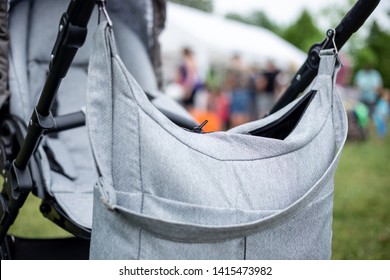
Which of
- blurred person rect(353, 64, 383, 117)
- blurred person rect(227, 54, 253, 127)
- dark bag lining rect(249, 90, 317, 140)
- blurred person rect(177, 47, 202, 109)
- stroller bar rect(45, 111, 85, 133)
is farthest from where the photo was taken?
blurred person rect(353, 64, 383, 117)

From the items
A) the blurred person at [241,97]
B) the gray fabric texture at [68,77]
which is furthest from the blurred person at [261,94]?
the gray fabric texture at [68,77]

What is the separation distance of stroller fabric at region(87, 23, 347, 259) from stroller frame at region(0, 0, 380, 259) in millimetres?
101

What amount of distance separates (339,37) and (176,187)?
74 centimetres

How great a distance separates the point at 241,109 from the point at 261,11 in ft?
185

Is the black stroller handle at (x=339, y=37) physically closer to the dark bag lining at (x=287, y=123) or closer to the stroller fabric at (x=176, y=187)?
the dark bag lining at (x=287, y=123)

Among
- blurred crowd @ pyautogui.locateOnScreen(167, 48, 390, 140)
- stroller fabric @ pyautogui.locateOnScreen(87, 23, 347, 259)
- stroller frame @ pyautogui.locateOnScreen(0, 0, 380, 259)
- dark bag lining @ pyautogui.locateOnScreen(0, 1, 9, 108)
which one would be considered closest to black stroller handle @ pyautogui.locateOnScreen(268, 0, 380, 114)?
stroller frame @ pyautogui.locateOnScreen(0, 0, 380, 259)

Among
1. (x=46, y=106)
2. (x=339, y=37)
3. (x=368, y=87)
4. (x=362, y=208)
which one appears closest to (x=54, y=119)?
(x=46, y=106)

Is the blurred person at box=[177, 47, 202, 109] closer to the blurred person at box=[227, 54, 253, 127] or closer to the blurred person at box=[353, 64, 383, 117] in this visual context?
the blurred person at box=[227, 54, 253, 127]

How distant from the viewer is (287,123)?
1.54 meters

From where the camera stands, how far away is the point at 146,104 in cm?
120

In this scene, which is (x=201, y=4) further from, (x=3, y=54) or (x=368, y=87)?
(x=3, y=54)

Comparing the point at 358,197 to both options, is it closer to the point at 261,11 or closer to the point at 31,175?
→ the point at 31,175

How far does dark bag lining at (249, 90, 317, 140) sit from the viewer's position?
1503 mm
